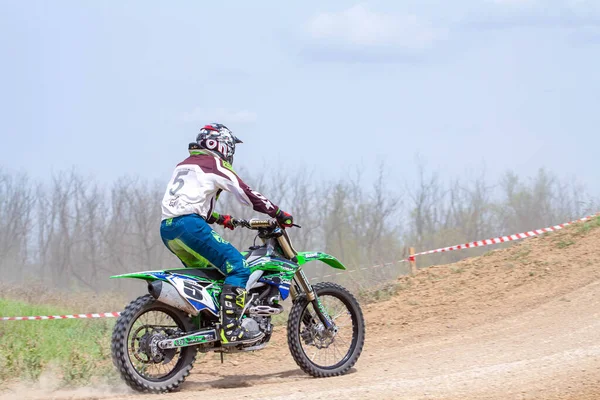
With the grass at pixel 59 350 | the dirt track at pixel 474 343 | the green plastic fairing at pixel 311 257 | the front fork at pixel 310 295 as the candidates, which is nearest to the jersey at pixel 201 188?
the green plastic fairing at pixel 311 257

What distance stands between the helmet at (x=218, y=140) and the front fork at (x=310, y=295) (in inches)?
55.6

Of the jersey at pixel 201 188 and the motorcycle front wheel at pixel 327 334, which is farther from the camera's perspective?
the motorcycle front wheel at pixel 327 334

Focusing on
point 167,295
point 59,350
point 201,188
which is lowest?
point 59,350

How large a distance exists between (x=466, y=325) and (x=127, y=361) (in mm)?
5030

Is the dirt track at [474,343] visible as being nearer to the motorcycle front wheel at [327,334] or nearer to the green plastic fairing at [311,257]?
the motorcycle front wheel at [327,334]

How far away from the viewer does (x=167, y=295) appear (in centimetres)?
674

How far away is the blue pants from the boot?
8 cm


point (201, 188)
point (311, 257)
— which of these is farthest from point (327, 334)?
point (201, 188)

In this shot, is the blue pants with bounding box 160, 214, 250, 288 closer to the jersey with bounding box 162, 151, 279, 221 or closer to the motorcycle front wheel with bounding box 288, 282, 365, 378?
the jersey with bounding box 162, 151, 279, 221

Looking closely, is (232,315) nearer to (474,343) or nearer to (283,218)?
(283,218)

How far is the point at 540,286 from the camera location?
10914 millimetres

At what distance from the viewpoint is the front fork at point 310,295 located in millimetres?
7715

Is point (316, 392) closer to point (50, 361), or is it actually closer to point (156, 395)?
point (156, 395)

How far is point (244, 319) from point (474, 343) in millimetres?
3163
